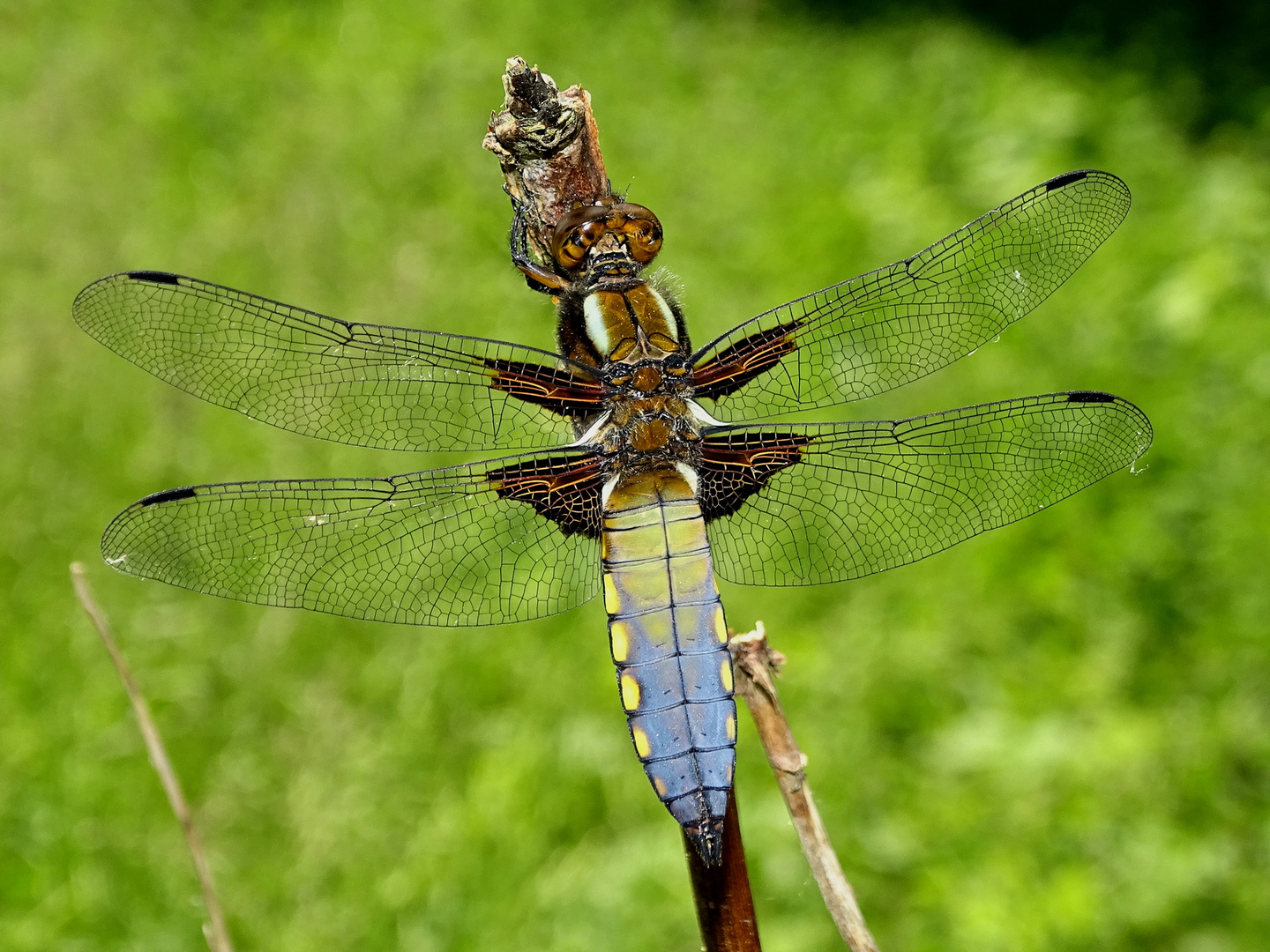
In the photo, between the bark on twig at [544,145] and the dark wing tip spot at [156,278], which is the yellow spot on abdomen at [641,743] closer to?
the bark on twig at [544,145]

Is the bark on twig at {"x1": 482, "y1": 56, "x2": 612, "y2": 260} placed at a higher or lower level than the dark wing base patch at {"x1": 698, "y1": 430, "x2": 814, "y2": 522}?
higher

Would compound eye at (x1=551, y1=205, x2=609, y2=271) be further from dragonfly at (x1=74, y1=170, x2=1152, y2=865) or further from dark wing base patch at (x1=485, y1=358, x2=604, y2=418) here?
dark wing base patch at (x1=485, y1=358, x2=604, y2=418)

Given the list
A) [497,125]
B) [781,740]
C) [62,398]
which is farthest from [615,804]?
[62,398]

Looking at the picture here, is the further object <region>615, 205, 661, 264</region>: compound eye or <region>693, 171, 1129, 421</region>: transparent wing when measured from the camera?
<region>693, 171, 1129, 421</region>: transparent wing

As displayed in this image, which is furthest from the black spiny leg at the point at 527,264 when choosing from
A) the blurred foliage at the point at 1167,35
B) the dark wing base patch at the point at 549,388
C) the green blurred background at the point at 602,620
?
the blurred foliage at the point at 1167,35

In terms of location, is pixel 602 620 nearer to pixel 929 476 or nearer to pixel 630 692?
pixel 929 476

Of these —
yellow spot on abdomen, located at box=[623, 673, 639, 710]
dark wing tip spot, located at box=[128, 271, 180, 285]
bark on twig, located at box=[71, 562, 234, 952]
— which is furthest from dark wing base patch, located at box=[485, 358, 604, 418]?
bark on twig, located at box=[71, 562, 234, 952]
